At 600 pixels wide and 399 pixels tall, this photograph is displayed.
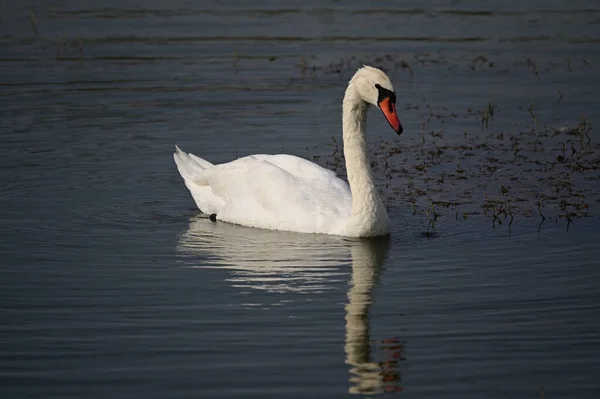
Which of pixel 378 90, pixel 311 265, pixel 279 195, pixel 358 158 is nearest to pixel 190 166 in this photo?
pixel 279 195

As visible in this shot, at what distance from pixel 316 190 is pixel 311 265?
1.50 metres

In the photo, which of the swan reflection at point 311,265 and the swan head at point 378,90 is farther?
the swan head at point 378,90

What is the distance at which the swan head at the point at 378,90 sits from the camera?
34.5ft

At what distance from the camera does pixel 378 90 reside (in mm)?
10633

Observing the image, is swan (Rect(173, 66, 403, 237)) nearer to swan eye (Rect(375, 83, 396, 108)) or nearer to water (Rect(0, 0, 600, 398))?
swan eye (Rect(375, 83, 396, 108))

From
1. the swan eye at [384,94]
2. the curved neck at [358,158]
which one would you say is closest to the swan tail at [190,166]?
the curved neck at [358,158]

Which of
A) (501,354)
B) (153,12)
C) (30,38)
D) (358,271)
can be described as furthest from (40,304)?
(153,12)

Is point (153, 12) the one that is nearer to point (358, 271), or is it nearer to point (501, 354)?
point (358, 271)

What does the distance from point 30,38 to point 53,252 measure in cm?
1102

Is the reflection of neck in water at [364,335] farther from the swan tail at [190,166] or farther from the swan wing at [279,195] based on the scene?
the swan tail at [190,166]

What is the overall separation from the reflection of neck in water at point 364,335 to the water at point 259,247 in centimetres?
2

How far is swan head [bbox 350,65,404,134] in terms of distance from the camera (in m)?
10.5

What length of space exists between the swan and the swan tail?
0.39m

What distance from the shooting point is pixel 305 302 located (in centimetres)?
895
